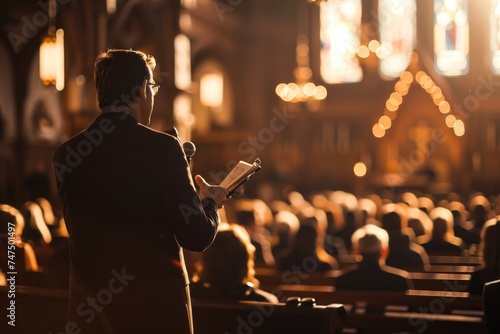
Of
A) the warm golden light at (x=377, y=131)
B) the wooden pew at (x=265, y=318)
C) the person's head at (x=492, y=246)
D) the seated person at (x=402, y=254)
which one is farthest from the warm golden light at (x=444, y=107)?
the wooden pew at (x=265, y=318)

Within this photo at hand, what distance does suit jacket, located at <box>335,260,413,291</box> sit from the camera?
6113mm

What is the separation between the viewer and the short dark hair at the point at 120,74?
9.23ft

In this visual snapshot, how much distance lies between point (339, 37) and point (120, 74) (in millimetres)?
27674

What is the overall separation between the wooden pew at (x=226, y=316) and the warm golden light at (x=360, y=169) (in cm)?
2250

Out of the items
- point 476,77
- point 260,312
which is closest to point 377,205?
point 476,77

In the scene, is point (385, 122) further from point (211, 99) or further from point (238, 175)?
point (238, 175)

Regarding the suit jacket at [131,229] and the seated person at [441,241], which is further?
the seated person at [441,241]

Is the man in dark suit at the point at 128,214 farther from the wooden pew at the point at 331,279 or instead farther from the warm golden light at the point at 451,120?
the warm golden light at the point at 451,120

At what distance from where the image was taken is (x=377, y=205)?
1783 cm

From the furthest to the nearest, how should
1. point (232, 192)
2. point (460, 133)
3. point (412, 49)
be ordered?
point (412, 49) < point (460, 133) < point (232, 192)

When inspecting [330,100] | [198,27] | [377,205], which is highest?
[198,27]

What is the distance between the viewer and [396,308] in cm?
537

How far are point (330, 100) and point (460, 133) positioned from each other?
206 inches

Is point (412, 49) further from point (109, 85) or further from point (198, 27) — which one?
point (109, 85)
